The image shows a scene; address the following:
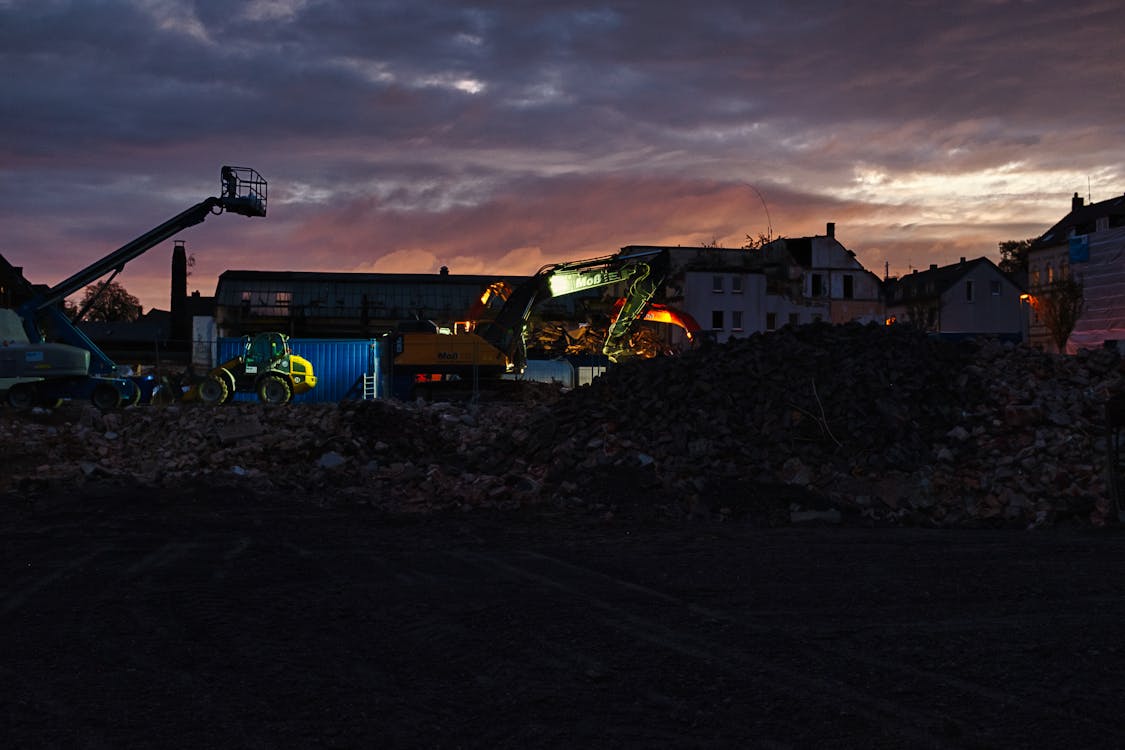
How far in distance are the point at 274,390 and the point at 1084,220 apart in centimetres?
6132

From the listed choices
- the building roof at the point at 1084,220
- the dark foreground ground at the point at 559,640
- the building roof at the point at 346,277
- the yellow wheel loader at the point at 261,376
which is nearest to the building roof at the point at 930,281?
the building roof at the point at 1084,220

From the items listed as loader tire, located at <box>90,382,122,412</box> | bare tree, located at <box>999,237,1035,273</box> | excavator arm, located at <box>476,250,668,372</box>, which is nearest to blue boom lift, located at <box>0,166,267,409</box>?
loader tire, located at <box>90,382,122,412</box>

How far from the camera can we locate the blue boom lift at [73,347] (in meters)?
22.6

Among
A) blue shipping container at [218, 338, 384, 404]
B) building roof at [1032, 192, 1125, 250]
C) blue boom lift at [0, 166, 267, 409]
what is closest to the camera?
blue boom lift at [0, 166, 267, 409]

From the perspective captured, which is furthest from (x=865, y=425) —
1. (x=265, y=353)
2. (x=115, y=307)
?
(x=115, y=307)

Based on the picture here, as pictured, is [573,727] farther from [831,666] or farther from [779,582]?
[779,582]

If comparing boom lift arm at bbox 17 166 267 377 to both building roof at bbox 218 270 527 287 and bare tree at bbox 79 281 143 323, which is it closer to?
building roof at bbox 218 270 527 287

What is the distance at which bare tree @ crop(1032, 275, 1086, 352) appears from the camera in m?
45.8

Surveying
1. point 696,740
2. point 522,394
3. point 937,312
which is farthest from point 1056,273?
point 696,740

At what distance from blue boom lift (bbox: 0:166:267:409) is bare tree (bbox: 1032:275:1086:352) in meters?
36.9

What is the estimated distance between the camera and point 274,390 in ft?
78.9

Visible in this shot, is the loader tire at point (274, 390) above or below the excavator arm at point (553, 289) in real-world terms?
below

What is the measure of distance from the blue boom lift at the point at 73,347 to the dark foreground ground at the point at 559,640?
12809 mm

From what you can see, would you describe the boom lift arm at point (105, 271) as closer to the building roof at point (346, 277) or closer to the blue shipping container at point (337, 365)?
the blue shipping container at point (337, 365)
